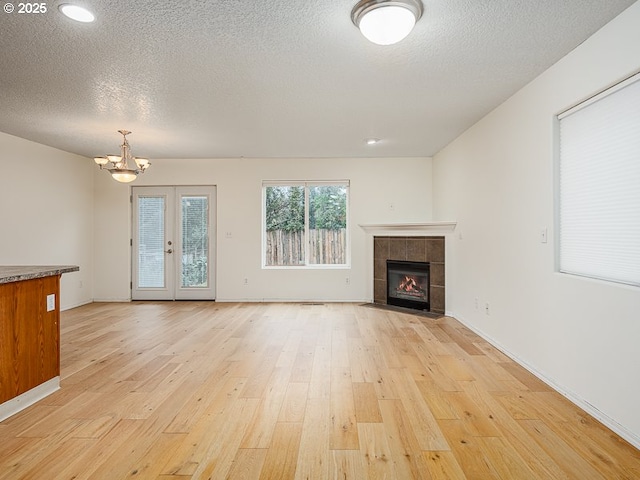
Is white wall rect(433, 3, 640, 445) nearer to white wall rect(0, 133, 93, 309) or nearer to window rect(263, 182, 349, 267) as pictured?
window rect(263, 182, 349, 267)

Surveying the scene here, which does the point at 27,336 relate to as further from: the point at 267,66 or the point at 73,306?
the point at 73,306

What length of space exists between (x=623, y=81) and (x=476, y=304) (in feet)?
9.57

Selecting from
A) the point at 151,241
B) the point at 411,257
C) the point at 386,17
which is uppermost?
the point at 386,17

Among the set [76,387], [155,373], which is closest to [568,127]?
[155,373]

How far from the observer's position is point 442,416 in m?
2.44

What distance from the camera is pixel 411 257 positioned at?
5988 millimetres

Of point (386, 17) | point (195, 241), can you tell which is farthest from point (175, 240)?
point (386, 17)

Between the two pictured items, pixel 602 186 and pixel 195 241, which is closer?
pixel 602 186

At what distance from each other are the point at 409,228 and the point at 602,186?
11.3 ft

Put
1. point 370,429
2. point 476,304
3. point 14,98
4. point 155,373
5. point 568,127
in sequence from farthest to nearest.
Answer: point 476,304, point 14,98, point 155,373, point 568,127, point 370,429

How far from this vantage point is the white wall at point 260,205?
664 centimetres

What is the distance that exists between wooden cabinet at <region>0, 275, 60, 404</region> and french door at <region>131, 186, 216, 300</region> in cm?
376

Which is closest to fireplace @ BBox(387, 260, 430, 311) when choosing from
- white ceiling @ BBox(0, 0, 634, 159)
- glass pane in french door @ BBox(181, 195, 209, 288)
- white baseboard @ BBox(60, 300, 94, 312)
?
white ceiling @ BBox(0, 0, 634, 159)

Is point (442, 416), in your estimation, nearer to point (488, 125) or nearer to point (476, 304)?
point (476, 304)
